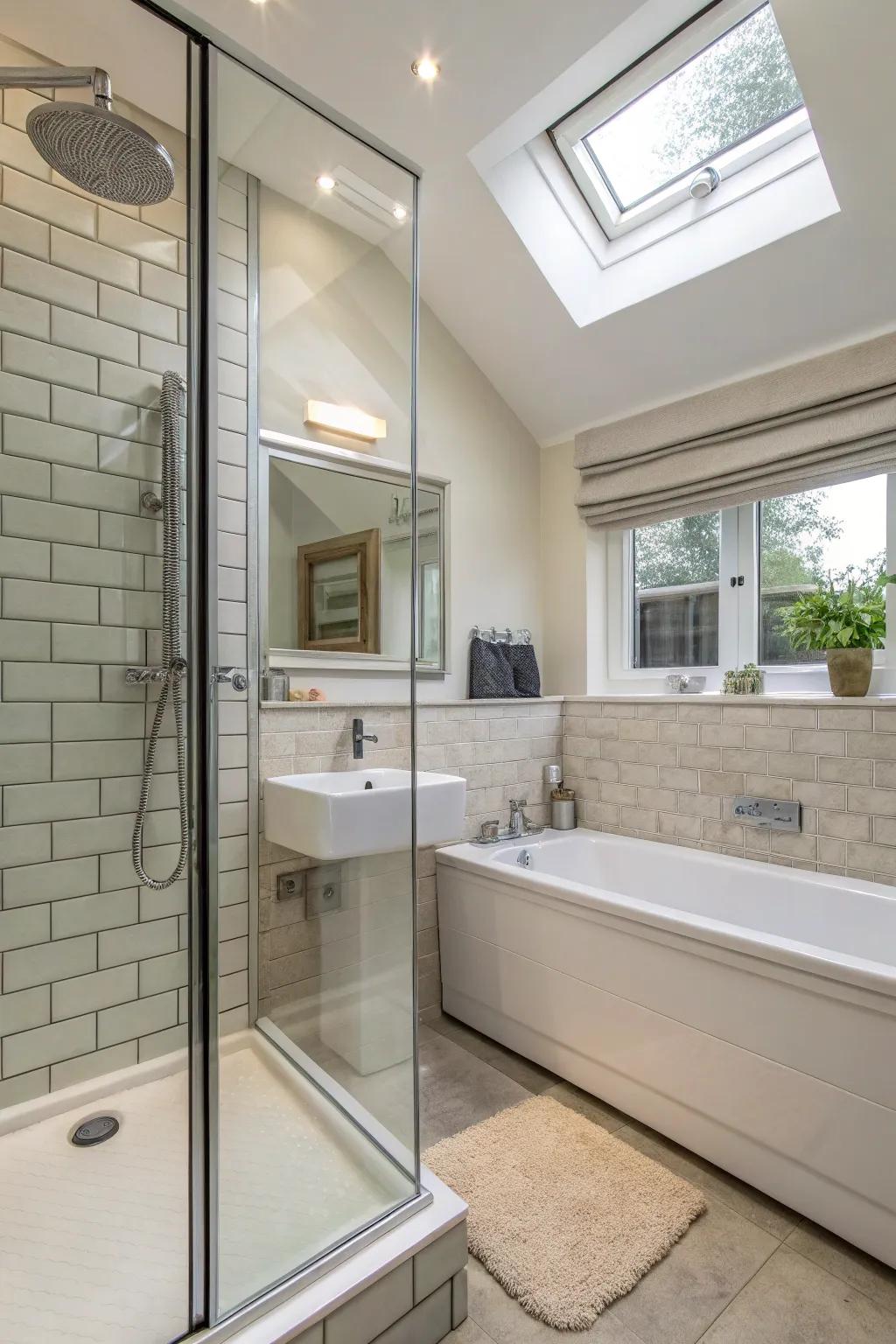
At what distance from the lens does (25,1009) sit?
173 cm

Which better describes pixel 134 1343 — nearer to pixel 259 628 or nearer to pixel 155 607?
pixel 259 628

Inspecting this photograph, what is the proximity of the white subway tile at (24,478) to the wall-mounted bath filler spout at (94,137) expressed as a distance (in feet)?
2.05

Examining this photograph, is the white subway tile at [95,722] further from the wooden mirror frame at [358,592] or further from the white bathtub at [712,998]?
the white bathtub at [712,998]

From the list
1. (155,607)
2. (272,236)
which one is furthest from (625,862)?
(272,236)

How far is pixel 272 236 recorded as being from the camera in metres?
1.51

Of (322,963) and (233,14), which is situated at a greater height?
(233,14)

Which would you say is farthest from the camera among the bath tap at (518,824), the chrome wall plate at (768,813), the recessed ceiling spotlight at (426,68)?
the bath tap at (518,824)

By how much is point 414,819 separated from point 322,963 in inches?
14.8

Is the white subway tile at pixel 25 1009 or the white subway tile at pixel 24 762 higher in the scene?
the white subway tile at pixel 24 762

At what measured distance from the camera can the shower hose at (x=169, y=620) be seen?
1487 millimetres

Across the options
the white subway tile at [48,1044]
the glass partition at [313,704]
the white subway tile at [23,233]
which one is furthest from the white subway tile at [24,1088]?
the white subway tile at [23,233]

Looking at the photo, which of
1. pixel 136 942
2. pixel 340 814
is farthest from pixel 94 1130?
pixel 340 814

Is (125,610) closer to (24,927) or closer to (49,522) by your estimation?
(49,522)

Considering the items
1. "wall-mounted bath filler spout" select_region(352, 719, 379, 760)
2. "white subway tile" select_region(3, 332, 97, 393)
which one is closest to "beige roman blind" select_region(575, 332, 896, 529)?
"wall-mounted bath filler spout" select_region(352, 719, 379, 760)
